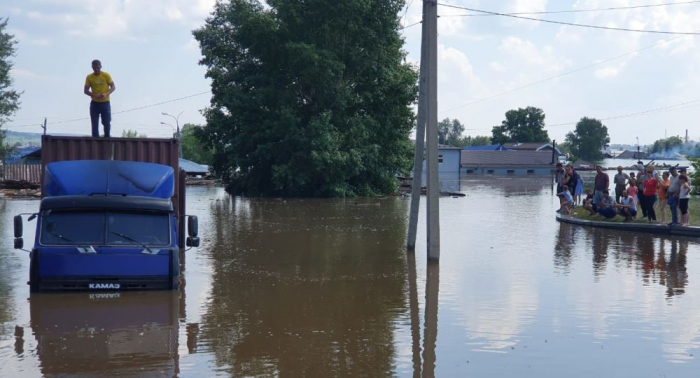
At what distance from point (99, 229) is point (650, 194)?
1815 cm

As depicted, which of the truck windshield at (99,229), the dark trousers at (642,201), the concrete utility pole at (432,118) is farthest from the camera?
the dark trousers at (642,201)

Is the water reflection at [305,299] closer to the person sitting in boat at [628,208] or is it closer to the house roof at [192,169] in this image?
the person sitting in boat at [628,208]

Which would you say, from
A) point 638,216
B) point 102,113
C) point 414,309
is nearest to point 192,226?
point 414,309

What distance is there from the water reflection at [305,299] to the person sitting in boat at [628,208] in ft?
23.0

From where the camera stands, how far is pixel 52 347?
10.1 m

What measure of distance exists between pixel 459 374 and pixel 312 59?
35138 millimetres

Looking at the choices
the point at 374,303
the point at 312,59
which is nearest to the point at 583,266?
the point at 374,303

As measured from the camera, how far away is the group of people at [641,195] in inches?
898

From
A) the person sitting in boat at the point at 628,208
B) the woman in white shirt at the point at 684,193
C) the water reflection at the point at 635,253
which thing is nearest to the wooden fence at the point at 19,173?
the person sitting in boat at the point at 628,208

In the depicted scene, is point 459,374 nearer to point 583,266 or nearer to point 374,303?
point 374,303

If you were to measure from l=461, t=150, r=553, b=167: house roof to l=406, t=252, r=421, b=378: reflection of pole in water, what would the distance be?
104682mm

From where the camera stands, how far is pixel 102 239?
11.8 meters

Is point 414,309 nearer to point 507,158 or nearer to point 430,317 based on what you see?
point 430,317

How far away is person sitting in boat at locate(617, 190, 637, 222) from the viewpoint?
84.2ft
